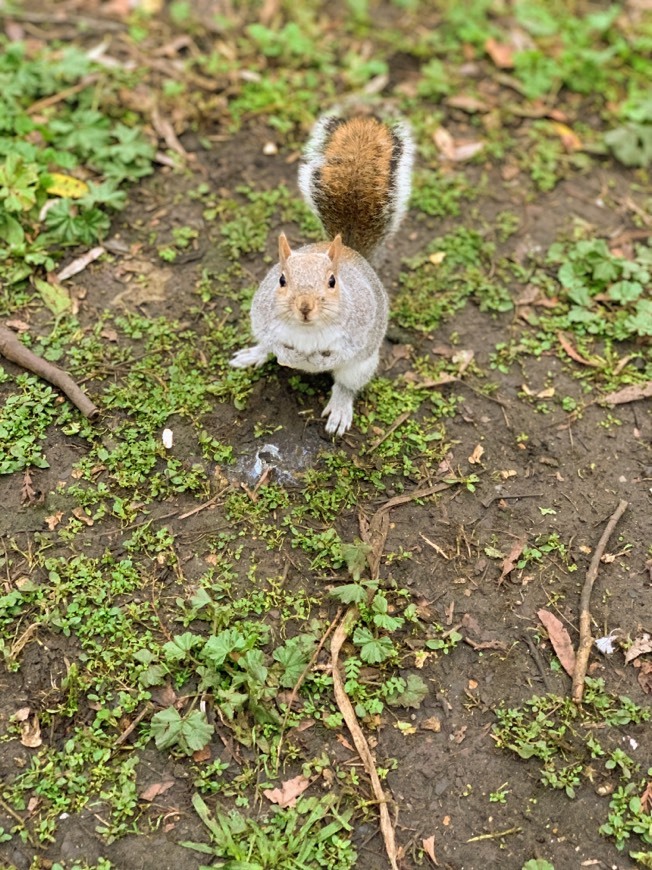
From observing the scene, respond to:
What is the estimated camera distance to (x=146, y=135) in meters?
4.11

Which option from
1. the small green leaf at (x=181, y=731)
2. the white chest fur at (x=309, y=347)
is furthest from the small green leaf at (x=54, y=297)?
the small green leaf at (x=181, y=731)

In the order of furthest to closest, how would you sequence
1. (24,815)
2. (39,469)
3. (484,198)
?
1. (484,198)
2. (39,469)
3. (24,815)

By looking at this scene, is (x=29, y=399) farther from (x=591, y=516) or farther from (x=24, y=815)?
(x=591, y=516)

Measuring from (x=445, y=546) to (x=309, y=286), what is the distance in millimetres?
1058

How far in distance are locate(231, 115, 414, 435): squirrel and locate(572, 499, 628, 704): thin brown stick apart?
1050mm

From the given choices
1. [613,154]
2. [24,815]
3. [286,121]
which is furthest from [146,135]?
[24,815]

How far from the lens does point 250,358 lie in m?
3.29

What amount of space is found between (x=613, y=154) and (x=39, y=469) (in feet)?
11.0

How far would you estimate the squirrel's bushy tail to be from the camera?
302 centimetres

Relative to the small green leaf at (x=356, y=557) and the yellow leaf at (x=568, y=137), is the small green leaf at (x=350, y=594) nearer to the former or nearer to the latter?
the small green leaf at (x=356, y=557)

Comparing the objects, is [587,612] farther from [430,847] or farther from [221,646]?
[221,646]

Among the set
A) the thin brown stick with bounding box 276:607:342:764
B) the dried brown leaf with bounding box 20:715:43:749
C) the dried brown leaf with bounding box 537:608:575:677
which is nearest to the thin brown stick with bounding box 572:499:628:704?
the dried brown leaf with bounding box 537:608:575:677

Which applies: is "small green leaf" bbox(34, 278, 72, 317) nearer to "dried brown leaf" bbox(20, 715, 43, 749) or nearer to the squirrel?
the squirrel

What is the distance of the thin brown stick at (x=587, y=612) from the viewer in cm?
267
